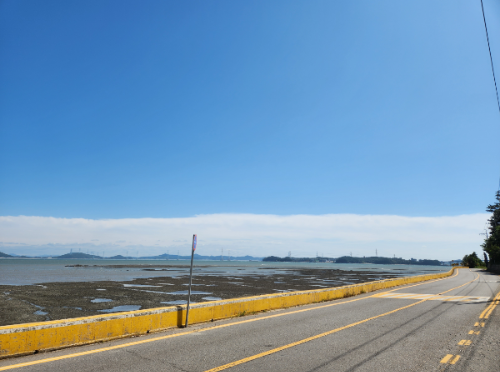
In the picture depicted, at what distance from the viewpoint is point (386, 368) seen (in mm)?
5777

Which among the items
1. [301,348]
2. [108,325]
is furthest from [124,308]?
[301,348]

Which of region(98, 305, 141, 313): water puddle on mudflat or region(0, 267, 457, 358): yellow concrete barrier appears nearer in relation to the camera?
region(0, 267, 457, 358): yellow concrete barrier

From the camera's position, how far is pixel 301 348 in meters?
6.95

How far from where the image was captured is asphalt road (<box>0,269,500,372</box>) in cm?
576

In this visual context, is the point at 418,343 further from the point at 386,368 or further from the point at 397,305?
the point at 397,305

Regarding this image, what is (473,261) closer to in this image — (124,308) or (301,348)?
(124,308)

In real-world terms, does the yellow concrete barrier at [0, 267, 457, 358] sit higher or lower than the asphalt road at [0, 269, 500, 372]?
higher

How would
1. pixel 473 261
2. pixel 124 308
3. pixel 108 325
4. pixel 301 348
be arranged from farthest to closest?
pixel 473 261
pixel 124 308
pixel 108 325
pixel 301 348

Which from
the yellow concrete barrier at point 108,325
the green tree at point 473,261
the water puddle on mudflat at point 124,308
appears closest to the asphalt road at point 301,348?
the yellow concrete barrier at point 108,325

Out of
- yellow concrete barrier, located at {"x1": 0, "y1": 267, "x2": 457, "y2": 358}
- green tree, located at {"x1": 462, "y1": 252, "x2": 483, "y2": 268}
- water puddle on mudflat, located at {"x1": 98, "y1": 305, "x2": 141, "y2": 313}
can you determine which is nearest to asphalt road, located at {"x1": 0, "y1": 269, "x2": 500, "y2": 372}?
yellow concrete barrier, located at {"x1": 0, "y1": 267, "x2": 457, "y2": 358}

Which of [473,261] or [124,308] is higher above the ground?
[473,261]

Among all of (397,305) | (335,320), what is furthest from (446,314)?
(335,320)

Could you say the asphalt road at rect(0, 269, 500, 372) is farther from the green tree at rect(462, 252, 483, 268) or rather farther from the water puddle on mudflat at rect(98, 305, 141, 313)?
the green tree at rect(462, 252, 483, 268)

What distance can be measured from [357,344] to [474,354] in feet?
7.38
